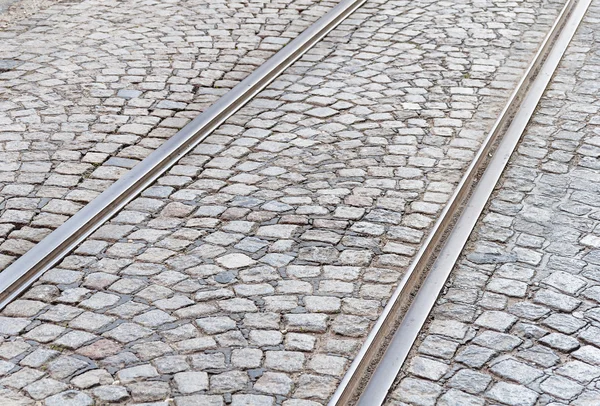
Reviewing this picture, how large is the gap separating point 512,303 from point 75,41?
5.34 metres

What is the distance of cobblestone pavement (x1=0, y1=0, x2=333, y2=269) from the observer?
6527 millimetres

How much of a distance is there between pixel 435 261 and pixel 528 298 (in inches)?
23.0

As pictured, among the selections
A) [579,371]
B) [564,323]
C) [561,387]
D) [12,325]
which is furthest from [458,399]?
[12,325]

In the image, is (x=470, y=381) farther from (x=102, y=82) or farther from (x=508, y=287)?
(x=102, y=82)

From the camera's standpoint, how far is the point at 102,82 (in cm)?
819

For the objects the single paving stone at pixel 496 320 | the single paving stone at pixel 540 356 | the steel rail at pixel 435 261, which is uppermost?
the steel rail at pixel 435 261

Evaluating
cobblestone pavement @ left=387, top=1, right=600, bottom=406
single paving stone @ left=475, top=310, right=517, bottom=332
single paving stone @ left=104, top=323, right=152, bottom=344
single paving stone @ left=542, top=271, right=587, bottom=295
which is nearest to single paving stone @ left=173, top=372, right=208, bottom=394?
single paving stone @ left=104, top=323, right=152, bottom=344

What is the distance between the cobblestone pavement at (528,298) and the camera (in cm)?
468

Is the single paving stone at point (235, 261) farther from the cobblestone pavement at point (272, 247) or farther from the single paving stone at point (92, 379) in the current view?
the single paving stone at point (92, 379)

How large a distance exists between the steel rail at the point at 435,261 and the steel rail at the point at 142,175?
193cm

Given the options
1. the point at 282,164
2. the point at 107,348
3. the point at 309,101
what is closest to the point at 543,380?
the point at 107,348

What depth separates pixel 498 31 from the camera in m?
9.40

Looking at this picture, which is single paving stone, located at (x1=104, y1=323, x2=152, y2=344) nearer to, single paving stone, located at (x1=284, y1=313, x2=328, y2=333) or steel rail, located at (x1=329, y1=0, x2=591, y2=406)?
single paving stone, located at (x1=284, y1=313, x2=328, y2=333)

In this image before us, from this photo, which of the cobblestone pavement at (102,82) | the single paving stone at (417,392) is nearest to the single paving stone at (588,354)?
the single paving stone at (417,392)
